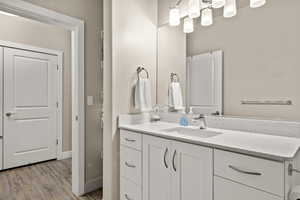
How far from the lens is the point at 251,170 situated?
96 cm

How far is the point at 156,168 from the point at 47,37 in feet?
10.7

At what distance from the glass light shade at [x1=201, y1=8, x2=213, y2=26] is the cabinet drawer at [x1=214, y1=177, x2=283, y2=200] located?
1365 mm

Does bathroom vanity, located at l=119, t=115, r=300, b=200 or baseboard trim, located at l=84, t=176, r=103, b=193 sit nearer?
bathroom vanity, located at l=119, t=115, r=300, b=200

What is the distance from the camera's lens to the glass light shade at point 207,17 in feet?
5.60

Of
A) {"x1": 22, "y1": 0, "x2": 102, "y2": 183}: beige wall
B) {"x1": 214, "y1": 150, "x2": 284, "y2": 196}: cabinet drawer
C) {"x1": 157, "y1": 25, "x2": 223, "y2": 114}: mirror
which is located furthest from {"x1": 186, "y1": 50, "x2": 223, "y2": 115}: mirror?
{"x1": 22, "y1": 0, "x2": 102, "y2": 183}: beige wall

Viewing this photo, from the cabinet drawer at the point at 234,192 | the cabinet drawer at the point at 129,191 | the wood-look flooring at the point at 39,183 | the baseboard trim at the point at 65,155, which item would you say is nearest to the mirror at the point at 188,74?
the cabinet drawer at the point at 234,192

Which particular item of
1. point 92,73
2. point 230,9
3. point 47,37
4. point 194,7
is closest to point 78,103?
point 92,73

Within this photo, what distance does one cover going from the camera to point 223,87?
5.49 feet

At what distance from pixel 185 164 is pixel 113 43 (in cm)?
128

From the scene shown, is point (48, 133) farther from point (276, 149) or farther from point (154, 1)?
point (276, 149)

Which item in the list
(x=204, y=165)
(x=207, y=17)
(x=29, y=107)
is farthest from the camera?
(x=29, y=107)

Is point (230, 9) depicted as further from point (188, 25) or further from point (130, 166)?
point (130, 166)

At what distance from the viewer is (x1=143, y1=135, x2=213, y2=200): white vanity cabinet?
3.75 ft

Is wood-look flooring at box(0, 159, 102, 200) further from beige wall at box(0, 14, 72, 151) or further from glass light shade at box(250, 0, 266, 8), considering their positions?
glass light shade at box(250, 0, 266, 8)
